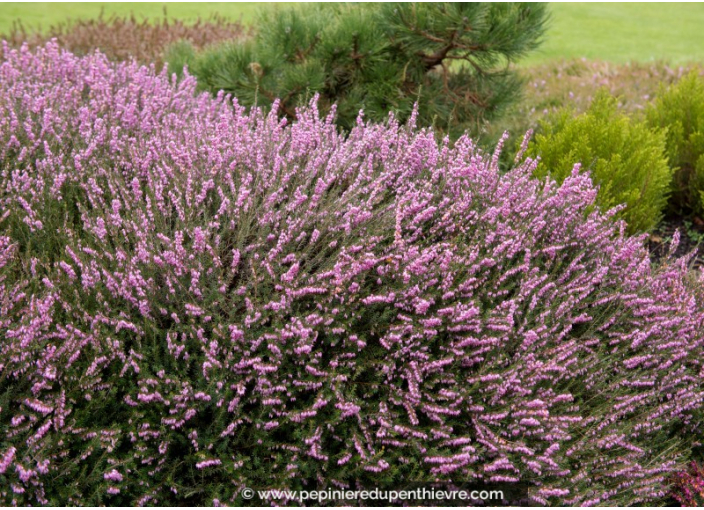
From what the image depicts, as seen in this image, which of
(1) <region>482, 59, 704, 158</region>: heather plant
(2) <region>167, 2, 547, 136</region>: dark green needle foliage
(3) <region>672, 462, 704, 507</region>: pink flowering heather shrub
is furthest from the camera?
(1) <region>482, 59, 704, 158</region>: heather plant

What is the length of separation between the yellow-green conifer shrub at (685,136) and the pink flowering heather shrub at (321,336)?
248cm

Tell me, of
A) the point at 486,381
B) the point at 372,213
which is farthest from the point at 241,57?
the point at 486,381

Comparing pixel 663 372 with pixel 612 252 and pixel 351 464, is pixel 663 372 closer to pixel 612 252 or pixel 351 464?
pixel 612 252

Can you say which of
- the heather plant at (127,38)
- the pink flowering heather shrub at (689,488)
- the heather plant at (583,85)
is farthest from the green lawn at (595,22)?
the pink flowering heather shrub at (689,488)

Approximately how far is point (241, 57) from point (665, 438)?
384 cm

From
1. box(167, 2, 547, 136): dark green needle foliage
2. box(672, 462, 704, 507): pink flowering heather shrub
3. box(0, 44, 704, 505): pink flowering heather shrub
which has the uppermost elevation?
box(167, 2, 547, 136): dark green needle foliage

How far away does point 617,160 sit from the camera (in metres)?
4.32

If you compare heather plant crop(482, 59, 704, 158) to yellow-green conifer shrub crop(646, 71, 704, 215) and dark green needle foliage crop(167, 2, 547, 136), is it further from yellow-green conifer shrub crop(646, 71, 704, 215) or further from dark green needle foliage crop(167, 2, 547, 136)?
dark green needle foliage crop(167, 2, 547, 136)

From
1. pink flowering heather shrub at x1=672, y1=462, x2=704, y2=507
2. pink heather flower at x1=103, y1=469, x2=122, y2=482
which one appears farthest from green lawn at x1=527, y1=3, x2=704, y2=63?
pink heather flower at x1=103, y1=469, x2=122, y2=482

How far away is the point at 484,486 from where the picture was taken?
8.27 feet

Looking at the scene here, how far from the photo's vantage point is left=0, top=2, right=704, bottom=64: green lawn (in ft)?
38.7

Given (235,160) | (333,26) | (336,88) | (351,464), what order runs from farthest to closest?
(336,88) < (333,26) < (235,160) < (351,464)

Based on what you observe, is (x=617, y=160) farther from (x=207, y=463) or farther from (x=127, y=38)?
(x=127, y=38)

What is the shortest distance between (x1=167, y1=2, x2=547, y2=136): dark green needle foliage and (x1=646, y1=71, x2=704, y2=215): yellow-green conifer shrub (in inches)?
52.4
